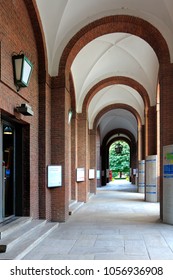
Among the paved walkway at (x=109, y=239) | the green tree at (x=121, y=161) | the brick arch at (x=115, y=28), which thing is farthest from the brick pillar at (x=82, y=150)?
the green tree at (x=121, y=161)

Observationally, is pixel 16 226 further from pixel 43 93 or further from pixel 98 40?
pixel 98 40

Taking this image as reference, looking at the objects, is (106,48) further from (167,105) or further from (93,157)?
(93,157)

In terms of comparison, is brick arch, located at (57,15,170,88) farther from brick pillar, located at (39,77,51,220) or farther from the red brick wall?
the red brick wall

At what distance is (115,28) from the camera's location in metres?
9.30

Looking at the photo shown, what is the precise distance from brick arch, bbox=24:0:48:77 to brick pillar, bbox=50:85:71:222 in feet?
2.49

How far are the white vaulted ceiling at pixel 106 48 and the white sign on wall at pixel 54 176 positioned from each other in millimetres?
3052

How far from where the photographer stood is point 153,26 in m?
8.52

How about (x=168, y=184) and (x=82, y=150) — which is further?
(x=82, y=150)

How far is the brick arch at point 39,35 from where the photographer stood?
7135mm

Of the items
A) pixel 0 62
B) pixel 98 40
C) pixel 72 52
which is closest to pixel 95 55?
pixel 98 40

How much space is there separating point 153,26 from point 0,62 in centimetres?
527

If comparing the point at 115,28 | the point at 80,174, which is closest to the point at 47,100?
the point at 115,28

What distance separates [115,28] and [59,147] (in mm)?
4491

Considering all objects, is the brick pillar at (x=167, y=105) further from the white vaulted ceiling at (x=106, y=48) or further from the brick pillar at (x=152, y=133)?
the brick pillar at (x=152, y=133)
